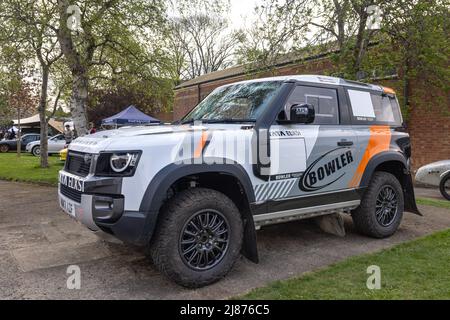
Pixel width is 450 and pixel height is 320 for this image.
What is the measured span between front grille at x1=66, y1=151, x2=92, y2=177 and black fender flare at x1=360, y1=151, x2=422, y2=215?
3.30m

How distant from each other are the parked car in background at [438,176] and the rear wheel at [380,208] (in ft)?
15.8

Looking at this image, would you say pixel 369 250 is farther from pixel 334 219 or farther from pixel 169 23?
pixel 169 23

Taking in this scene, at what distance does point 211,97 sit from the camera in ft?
17.5

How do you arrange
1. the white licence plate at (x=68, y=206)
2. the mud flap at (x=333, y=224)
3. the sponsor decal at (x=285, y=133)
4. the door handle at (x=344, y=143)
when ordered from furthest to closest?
the mud flap at (x=333, y=224), the door handle at (x=344, y=143), the sponsor decal at (x=285, y=133), the white licence plate at (x=68, y=206)

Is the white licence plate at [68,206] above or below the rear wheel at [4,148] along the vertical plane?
above

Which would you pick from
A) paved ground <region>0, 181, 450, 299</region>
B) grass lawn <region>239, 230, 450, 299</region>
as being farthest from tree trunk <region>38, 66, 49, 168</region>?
grass lawn <region>239, 230, 450, 299</region>

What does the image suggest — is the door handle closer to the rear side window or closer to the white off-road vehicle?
the white off-road vehicle

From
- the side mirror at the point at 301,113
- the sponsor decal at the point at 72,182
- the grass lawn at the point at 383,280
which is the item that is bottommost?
the grass lawn at the point at 383,280

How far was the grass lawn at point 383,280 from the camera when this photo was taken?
361cm

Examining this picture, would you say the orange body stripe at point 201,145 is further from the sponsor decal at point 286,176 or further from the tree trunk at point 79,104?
the tree trunk at point 79,104

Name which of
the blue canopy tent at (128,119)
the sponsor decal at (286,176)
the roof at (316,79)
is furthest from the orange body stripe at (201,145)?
the blue canopy tent at (128,119)

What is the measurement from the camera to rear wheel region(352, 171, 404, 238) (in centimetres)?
528

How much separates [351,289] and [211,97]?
114 inches
